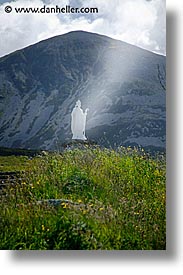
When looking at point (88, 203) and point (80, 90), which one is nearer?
point (88, 203)

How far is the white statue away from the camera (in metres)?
3.13

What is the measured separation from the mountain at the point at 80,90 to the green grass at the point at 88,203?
0.30ft

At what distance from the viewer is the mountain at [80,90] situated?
3.15m

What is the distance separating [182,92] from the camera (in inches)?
122

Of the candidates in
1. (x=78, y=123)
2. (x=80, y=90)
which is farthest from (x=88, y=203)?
(x=80, y=90)

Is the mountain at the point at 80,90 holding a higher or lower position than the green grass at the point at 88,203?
higher

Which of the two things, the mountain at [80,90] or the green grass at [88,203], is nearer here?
the green grass at [88,203]

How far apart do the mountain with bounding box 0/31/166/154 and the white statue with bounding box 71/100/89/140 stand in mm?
24

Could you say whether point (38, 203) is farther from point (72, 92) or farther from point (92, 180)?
point (72, 92)

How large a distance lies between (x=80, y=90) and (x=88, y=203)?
54 centimetres

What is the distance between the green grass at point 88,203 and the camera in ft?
9.87

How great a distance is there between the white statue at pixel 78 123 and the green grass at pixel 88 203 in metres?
0.07

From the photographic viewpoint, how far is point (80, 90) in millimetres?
3193

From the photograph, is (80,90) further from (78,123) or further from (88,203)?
(88,203)
